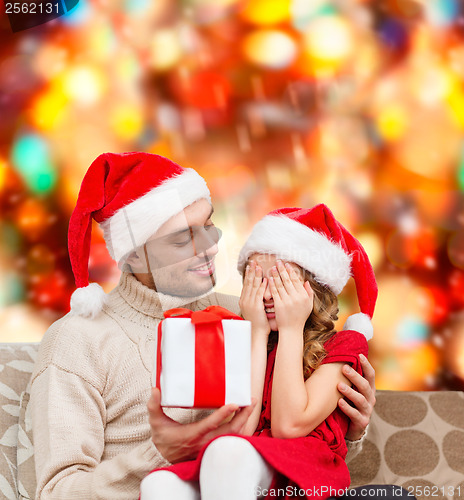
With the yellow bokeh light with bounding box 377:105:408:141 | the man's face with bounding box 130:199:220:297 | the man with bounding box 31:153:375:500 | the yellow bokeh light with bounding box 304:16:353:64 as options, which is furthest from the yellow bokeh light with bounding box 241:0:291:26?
the man's face with bounding box 130:199:220:297

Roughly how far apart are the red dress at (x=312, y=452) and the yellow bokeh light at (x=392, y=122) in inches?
45.0

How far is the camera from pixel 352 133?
2262 millimetres

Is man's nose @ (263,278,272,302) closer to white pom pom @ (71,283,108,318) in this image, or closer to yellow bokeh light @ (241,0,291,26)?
white pom pom @ (71,283,108,318)

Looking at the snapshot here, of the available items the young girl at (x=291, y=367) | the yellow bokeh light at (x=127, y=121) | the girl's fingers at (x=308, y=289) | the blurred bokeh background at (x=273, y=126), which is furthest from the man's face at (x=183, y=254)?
the yellow bokeh light at (x=127, y=121)

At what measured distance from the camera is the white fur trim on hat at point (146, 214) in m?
1.42

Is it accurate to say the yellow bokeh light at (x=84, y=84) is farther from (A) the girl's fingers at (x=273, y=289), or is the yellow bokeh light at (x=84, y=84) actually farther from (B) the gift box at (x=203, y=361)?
(B) the gift box at (x=203, y=361)

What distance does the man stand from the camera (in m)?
1.22

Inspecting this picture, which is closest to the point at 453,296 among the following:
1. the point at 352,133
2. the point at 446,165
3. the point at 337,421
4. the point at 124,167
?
the point at 446,165

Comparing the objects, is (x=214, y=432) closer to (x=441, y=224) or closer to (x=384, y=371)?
(x=384, y=371)

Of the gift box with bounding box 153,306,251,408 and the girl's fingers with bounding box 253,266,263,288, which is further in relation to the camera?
the girl's fingers with bounding box 253,266,263,288

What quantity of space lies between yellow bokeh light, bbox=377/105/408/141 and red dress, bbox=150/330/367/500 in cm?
114

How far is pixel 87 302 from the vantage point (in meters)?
1.43

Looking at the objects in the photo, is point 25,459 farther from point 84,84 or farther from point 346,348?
point 84,84

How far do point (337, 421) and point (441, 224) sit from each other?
1.20m
